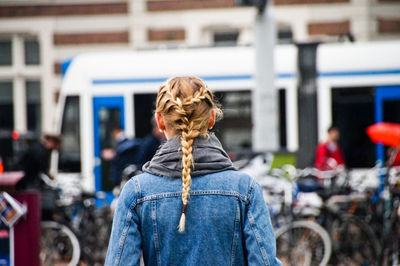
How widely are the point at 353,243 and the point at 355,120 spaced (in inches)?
186

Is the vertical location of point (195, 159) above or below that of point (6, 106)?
below

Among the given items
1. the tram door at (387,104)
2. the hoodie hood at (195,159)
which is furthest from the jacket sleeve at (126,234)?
the tram door at (387,104)

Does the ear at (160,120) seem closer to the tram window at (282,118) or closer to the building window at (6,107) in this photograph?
the tram window at (282,118)

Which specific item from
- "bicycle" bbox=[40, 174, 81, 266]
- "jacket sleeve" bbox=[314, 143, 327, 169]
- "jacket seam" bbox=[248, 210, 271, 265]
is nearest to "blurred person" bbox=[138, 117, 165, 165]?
"bicycle" bbox=[40, 174, 81, 266]

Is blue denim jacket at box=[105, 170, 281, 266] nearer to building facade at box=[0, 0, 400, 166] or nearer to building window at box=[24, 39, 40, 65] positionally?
building facade at box=[0, 0, 400, 166]

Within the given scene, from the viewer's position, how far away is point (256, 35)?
10.6m

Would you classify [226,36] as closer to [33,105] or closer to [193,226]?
[33,105]

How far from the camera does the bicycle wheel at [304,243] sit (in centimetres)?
811

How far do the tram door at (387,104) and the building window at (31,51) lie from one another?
30.6ft

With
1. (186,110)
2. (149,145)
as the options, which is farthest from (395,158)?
(186,110)

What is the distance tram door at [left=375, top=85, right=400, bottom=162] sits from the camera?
1255 cm

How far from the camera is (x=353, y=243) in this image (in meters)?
8.28

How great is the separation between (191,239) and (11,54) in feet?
56.0

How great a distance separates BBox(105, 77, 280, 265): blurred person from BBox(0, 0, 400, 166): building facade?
15.5 metres
